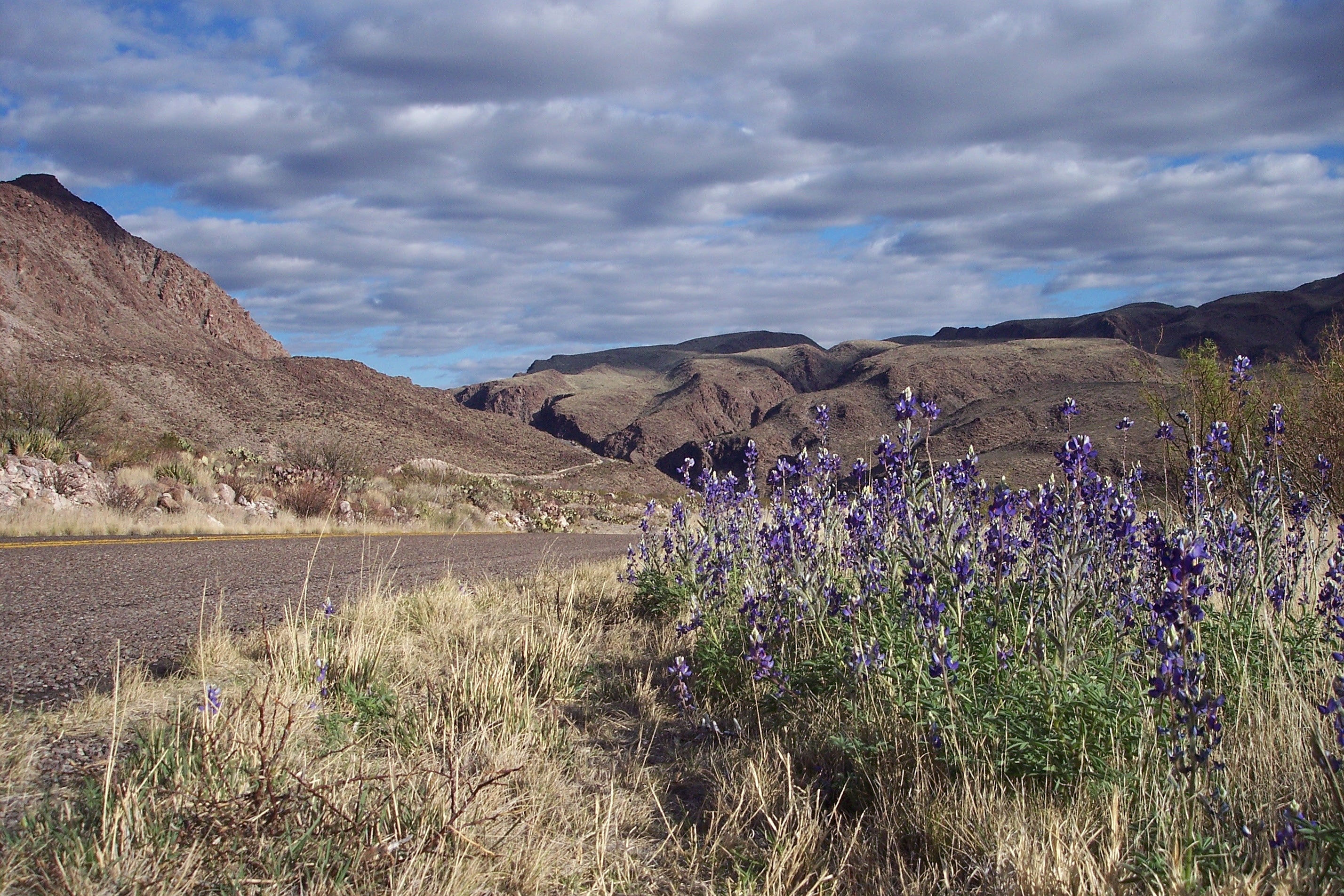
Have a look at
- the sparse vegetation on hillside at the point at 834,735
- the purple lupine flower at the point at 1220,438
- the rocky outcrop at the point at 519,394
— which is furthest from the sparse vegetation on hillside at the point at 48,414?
the rocky outcrop at the point at 519,394

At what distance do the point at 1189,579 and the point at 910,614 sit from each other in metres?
1.43

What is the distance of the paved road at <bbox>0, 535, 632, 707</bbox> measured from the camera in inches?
179

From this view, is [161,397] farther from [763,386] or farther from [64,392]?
[763,386]

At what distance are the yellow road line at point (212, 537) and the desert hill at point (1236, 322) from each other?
66.9 metres

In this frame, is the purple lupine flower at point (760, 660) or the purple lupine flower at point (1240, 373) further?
the purple lupine flower at point (1240, 373)

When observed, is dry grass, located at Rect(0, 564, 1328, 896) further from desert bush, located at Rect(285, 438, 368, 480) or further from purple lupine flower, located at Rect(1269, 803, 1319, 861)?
desert bush, located at Rect(285, 438, 368, 480)

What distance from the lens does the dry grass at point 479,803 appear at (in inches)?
94.1

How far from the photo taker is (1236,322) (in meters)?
79.2

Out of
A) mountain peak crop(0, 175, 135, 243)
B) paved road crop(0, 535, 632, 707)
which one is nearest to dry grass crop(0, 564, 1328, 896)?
paved road crop(0, 535, 632, 707)

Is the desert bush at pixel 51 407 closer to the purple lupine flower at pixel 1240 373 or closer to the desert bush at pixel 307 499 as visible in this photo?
the desert bush at pixel 307 499

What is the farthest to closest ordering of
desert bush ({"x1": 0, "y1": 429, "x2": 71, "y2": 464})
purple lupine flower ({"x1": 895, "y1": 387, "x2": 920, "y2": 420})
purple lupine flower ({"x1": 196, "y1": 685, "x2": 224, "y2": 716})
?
desert bush ({"x1": 0, "y1": 429, "x2": 71, "y2": 464}) → purple lupine flower ({"x1": 895, "y1": 387, "x2": 920, "y2": 420}) → purple lupine flower ({"x1": 196, "y1": 685, "x2": 224, "y2": 716})

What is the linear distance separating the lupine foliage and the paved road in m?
3.22

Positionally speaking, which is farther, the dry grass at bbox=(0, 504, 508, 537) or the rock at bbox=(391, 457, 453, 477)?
the rock at bbox=(391, 457, 453, 477)

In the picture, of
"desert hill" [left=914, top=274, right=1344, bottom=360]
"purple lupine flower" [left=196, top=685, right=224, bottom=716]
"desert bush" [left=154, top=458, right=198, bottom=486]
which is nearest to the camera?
"purple lupine flower" [left=196, top=685, right=224, bottom=716]
